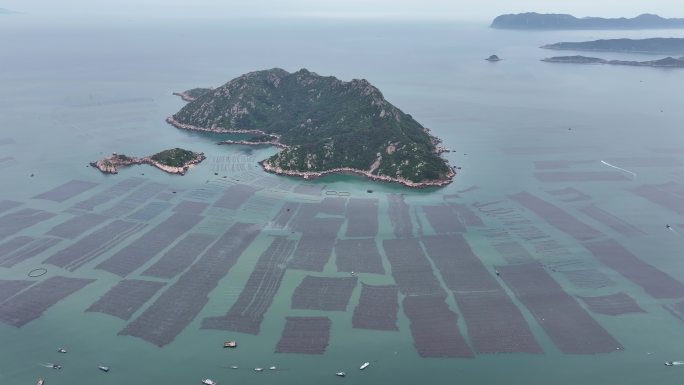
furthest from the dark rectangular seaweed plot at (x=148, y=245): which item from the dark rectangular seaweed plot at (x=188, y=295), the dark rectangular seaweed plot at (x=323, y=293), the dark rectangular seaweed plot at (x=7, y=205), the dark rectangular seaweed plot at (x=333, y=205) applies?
the dark rectangular seaweed plot at (x=7, y=205)

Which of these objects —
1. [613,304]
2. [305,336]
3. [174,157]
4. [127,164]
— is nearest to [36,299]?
[305,336]

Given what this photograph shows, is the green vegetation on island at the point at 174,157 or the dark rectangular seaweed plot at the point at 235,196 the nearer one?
the dark rectangular seaweed plot at the point at 235,196

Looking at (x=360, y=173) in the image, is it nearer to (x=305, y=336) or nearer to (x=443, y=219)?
(x=443, y=219)

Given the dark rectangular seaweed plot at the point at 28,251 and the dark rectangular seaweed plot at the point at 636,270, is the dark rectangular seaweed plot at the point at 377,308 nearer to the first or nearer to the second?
the dark rectangular seaweed plot at the point at 636,270

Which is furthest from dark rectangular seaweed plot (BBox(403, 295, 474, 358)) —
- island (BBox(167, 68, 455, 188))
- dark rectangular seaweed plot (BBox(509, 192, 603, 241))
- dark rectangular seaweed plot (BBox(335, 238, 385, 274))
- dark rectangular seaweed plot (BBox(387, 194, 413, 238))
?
island (BBox(167, 68, 455, 188))

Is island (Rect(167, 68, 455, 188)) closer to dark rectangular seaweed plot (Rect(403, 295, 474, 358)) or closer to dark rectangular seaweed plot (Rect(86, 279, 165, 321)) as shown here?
dark rectangular seaweed plot (Rect(403, 295, 474, 358))
